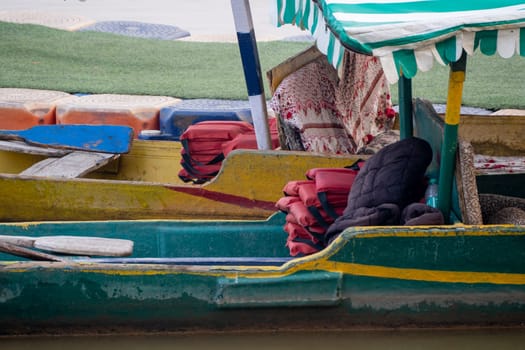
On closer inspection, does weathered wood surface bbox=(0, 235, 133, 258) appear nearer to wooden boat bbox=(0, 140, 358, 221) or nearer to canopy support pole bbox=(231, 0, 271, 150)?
wooden boat bbox=(0, 140, 358, 221)

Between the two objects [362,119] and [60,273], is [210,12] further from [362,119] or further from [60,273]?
[60,273]

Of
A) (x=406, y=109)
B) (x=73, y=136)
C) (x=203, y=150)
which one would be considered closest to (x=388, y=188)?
(x=406, y=109)

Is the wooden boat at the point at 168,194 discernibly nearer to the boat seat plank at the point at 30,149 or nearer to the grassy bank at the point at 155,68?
the boat seat plank at the point at 30,149

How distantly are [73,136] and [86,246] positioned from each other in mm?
2057

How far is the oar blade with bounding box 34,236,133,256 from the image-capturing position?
355 centimetres

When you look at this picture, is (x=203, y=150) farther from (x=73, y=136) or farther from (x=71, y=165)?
(x=73, y=136)

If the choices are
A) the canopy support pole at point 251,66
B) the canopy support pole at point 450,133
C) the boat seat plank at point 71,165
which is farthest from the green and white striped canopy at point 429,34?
the boat seat plank at point 71,165

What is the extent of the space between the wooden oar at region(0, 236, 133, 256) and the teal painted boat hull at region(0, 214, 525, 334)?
0.07 meters

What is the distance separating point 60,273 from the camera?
3416 mm

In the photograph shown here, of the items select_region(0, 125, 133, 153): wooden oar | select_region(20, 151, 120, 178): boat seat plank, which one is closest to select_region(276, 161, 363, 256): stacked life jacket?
select_region(20, 151, 120, 178): boat seat plank

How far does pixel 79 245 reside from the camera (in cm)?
365

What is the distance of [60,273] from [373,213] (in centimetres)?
123

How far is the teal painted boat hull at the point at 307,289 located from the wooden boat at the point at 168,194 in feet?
3.74

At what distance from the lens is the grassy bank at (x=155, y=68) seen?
711cm
